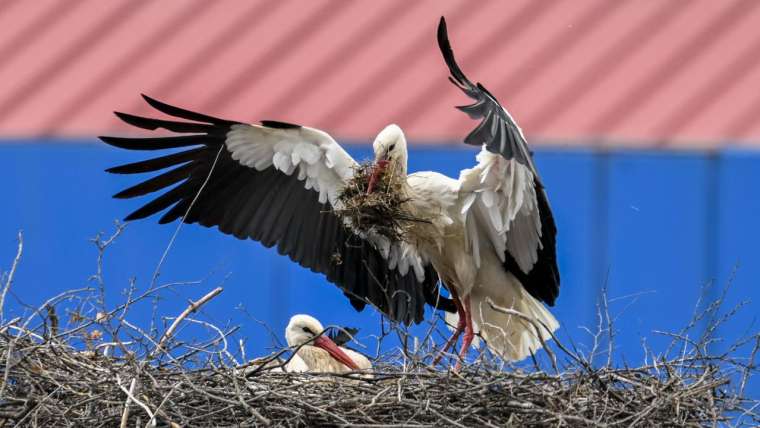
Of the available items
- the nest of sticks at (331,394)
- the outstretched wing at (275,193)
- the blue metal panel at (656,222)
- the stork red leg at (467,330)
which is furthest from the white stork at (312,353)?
the blue metal panel at (656,222)

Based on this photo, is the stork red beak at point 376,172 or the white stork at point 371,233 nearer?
the stork red beak at point 376,172

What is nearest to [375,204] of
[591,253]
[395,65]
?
[591,253]

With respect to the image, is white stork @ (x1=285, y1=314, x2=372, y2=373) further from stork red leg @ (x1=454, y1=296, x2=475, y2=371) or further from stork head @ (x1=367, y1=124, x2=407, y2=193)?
stork head @ (x1=367, y1=124, x2=407, y2=193)

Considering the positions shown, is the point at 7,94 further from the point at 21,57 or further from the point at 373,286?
the point at 373,286

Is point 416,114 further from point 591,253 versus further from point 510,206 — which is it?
point 510,206

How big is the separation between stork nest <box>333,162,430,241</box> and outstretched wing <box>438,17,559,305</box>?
0.34m

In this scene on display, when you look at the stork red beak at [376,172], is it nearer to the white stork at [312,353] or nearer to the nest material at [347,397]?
the white stork at [312,353]

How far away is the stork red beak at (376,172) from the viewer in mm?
5512

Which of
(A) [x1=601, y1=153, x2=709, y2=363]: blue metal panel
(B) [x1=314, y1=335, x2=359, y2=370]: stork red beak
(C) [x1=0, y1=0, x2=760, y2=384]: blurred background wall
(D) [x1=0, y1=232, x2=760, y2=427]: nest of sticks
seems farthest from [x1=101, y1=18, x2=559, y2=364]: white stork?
(D) [x1=0, y1=232, x2=760, y2=427]: nest of sticks

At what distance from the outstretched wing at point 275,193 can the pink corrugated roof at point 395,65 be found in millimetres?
1217

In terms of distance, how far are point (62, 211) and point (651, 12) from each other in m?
2.84

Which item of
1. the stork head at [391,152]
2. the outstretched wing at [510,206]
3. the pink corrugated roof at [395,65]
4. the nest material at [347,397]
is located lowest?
the nest material at [347,397]

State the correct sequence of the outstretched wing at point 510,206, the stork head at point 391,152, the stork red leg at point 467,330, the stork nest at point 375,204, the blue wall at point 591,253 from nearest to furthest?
the outstretched wing at point 510,206
the stork nest at point 375,204
the stork head at point 391,152
the stork red leg at point 467,330
the blue wall at point 591,253

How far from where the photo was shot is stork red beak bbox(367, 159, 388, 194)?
18.1 ft
